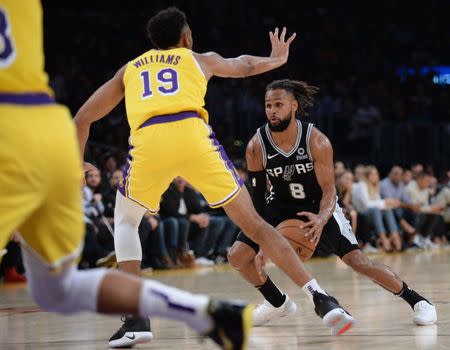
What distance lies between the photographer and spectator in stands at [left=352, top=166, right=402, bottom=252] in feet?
50.2

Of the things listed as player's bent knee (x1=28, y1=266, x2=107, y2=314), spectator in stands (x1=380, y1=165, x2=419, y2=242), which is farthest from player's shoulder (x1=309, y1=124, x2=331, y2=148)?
spectator in stands (x1=380, y1=165, x2=419, y2=242)

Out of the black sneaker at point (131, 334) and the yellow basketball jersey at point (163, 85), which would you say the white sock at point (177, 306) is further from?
the yellow basketball jersey at point (163, 85)

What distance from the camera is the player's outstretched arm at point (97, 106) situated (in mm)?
5215

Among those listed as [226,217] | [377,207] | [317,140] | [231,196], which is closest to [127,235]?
[231,196]

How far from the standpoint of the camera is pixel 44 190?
301 cm

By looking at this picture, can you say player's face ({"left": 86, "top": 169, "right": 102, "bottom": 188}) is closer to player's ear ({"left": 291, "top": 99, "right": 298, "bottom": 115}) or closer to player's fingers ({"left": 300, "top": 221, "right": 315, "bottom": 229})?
player's ear ({"left": 291, "top": 99, "right": 298, "bottom": 115})

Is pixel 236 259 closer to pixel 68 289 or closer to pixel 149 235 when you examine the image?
pixel 68 289

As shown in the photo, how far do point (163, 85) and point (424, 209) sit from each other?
1247cm

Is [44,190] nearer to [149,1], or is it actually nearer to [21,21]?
[21,21]

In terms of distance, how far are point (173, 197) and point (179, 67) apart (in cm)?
730

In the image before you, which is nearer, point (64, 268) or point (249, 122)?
point (64, 268)

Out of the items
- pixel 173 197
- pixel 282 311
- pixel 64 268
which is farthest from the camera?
pixel 173 197

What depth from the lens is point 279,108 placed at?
617cm

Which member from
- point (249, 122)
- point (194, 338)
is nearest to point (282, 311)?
point (194, 338)
